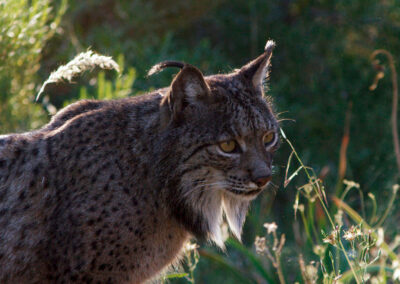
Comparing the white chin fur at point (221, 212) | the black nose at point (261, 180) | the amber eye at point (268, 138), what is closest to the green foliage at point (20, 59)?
the white chin fur at point (221, 212)

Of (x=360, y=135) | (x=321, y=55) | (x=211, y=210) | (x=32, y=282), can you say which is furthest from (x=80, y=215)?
(x=321, y=55)

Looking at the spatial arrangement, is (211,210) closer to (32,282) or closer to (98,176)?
(98,176)

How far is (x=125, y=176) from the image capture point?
382 centimetres

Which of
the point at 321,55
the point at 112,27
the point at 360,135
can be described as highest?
the point at 112,27

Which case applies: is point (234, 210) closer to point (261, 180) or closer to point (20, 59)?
point (261, 180)

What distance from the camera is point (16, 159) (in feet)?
12.7

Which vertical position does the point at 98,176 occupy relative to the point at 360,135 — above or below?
above

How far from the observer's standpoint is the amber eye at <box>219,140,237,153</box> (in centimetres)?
381

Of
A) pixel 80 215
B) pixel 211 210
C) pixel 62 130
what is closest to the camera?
pixel 80 215

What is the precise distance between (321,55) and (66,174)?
6.13 meters

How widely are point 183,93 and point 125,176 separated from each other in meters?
0.61

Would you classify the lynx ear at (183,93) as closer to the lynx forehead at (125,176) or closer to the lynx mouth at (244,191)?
the lynx forehead at (125,176)

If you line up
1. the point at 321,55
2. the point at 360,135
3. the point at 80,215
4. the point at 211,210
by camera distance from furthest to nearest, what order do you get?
the point at 321,55, the point at 360,135, the point at 211,210, the point at 80,215

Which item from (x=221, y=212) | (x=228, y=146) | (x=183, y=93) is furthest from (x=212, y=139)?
(x=221, y=212)
